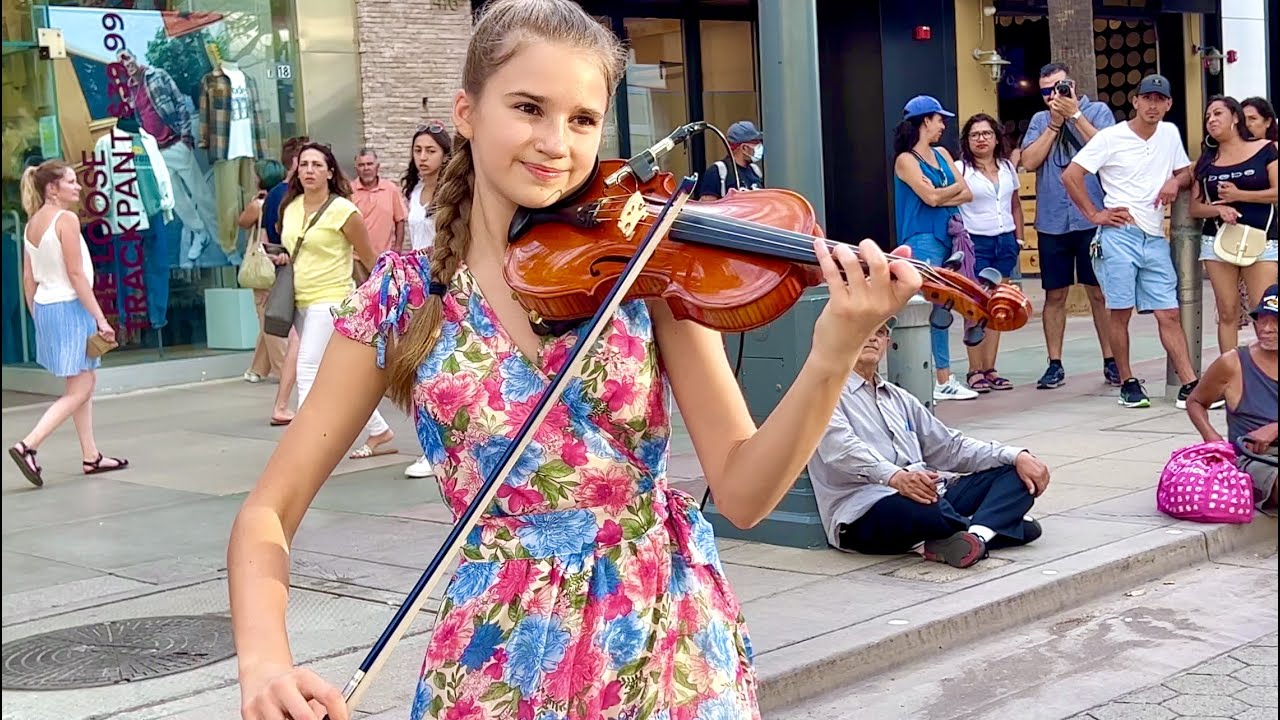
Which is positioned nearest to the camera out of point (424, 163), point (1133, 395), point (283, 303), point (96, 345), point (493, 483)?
point (493, 483)

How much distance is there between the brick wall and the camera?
14773 mm

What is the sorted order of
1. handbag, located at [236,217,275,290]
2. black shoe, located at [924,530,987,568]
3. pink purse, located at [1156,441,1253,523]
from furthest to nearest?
handbag, located at [236,217,275,290] < pink purse, located at [1156,441,1253,523] < black shoe, located at [924,530,987,568]

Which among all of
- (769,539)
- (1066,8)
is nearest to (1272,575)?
(769,539)

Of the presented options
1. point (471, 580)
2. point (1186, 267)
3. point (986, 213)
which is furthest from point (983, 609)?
point (986, 213)

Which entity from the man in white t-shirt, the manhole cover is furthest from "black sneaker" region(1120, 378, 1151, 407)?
the manhole cover

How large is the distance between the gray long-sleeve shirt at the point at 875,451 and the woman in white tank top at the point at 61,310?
4.87 meters

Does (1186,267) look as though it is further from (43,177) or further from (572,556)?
(572,556)

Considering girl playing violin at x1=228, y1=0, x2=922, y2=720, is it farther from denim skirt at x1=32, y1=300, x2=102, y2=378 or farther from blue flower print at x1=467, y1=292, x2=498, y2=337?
denim skirt at x1=32, y1=300, x2=102, y2=378

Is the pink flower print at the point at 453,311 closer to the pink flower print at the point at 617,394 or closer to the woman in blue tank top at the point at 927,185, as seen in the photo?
the pink flower print at the point at 617,394

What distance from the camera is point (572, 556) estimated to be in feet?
7.02

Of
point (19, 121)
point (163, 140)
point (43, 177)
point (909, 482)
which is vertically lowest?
point (909, 482)

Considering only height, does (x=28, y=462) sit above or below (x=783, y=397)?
below

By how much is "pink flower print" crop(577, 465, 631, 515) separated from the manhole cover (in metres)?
3.49

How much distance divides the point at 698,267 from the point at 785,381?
4.62 metres
